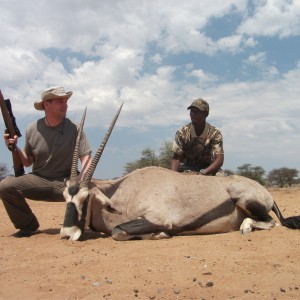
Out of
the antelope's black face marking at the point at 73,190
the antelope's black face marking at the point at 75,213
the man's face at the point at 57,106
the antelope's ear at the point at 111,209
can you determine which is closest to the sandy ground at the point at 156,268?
the antelope's black face marking at the point at 75,213

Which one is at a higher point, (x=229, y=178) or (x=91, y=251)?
(x=229, y=178)

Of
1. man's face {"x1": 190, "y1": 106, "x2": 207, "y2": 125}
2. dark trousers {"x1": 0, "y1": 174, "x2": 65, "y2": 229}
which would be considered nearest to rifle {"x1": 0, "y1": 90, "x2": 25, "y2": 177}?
dark trousers {"x1": 0, "y1": 174, "x2": 65, "y2": 229}

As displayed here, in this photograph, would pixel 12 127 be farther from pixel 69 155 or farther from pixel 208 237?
pixel 208 237

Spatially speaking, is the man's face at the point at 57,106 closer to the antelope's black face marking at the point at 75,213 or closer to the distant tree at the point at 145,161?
the antelope's black face marking at the point at 75,213

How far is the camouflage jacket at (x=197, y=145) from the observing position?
26.0ft

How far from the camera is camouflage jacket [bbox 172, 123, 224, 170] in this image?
7918mm

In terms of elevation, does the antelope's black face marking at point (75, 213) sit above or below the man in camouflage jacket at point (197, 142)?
below

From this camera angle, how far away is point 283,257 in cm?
434

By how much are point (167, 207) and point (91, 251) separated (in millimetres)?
1409

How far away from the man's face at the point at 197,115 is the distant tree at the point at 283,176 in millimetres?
20571

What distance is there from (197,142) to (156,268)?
13.9ft

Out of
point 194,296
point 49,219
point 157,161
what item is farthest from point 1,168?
point 194,296

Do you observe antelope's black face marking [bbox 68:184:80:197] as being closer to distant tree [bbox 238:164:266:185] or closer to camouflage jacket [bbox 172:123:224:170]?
camouflage jacket [bbox 172:123:224:170]

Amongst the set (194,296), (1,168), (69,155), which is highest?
(69,155)
